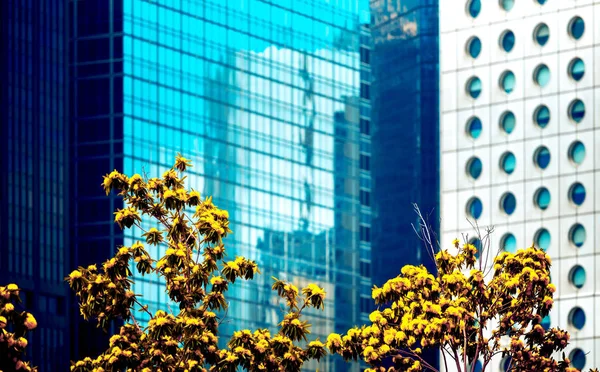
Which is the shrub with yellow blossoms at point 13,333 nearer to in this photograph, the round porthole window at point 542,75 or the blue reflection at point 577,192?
the blue reflection at point 577,192

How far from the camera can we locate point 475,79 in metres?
121

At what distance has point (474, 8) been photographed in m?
121

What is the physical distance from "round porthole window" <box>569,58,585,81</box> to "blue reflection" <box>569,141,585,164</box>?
165 inches

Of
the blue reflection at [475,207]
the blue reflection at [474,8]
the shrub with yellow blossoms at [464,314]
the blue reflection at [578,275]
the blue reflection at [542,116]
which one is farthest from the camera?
the blue reflection at [474,8]

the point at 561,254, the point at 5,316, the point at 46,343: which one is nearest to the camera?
the point at 5,316

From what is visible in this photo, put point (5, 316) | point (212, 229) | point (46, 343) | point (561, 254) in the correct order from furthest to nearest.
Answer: point (46, 343) → point (561, 254) → point (212, 229) → point (5, 316)

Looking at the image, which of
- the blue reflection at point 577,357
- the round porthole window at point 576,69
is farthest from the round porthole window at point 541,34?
the blue reflection at point 577,357

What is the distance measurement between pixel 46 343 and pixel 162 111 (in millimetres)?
26036

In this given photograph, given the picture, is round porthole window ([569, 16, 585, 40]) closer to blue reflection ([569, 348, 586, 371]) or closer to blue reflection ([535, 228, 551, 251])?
blue reflection ([535, 228, 551, 251])

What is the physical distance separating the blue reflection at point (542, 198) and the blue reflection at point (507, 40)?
9.69m

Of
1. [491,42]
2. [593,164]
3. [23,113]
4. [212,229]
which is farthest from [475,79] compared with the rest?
[212,229]

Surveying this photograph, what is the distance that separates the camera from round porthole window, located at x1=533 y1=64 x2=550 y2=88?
118 meters

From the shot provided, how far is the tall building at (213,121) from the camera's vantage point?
174250 millimetres

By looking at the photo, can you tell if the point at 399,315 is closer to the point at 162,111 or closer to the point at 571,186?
the point at 571,186
